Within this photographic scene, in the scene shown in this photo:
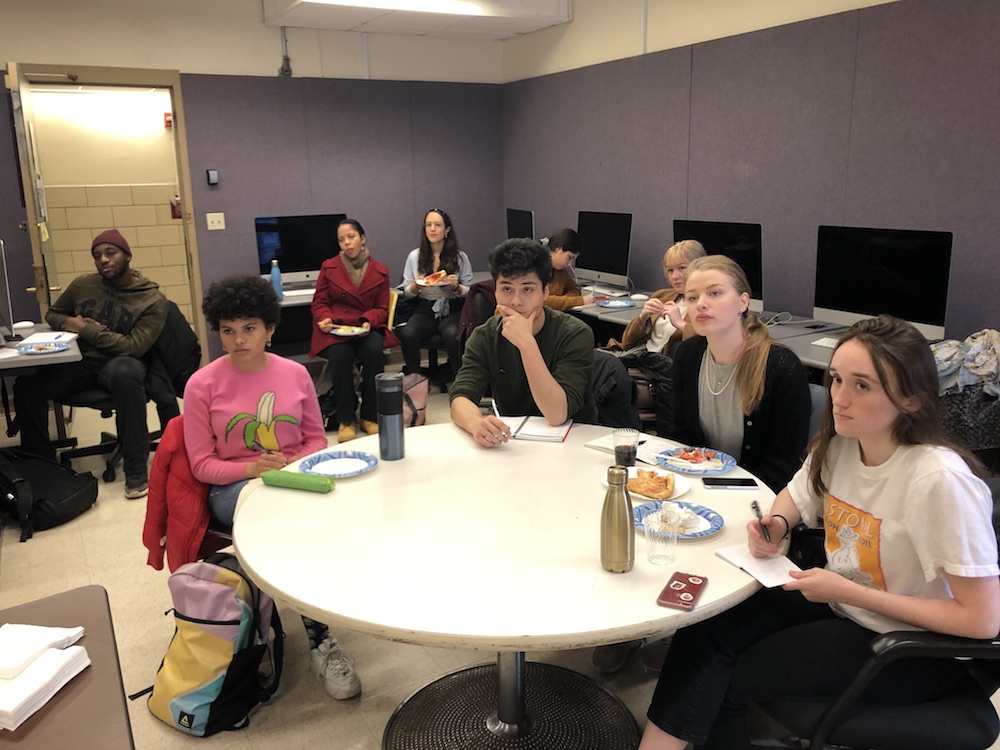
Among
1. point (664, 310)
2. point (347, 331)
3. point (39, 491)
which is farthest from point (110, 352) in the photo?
point (664, 310)

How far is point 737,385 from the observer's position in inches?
89.3

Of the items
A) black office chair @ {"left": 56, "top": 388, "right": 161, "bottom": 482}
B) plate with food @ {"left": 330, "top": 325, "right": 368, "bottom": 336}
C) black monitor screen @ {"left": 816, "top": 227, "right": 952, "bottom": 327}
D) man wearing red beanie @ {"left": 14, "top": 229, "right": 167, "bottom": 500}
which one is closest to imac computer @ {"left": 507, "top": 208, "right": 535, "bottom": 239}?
plate with food @ {"left": 330, "top": 325, "right": 368, "bottom": 336}

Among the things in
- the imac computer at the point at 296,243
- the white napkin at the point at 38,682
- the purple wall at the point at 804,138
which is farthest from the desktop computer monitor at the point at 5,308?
the purple wall at the point at 804,138

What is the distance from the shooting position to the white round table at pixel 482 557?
4.62ft

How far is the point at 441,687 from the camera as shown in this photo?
2.34 meters

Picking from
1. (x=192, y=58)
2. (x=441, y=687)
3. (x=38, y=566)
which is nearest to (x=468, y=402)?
(x=441, y=687)

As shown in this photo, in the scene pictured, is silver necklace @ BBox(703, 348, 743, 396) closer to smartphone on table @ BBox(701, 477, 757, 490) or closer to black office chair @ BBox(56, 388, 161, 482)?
smartphone on table @ BBox(701, 477, 757, 490)

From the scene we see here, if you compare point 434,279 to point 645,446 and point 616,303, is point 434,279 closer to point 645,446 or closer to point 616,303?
point 616,303

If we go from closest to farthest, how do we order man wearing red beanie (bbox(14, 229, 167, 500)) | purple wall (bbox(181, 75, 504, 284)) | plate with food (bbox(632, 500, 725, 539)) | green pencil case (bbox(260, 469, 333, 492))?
plate with food (bbox(632, 500, 725, 539)) < green pencil case (bbox(260, 469, 333, 492)) < man wearing red beanie (bbox(14, 229, 167, 500)) < purple wall (bbox(181, 75, 504, 284))

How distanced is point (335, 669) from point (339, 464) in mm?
649

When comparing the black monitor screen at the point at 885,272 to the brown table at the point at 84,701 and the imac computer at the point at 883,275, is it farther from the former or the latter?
the brown table at the point at 84,701

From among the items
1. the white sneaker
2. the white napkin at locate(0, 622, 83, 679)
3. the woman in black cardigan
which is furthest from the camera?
the white sneaker

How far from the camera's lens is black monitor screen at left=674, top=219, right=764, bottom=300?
4172 millimetres

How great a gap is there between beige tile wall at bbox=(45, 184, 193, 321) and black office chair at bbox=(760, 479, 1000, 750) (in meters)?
6.38
